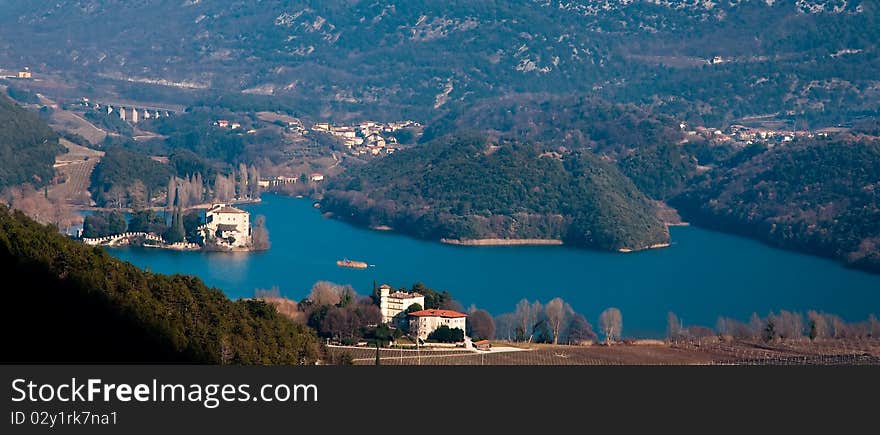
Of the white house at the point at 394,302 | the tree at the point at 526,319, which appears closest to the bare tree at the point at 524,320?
the tree at the point at 526,319

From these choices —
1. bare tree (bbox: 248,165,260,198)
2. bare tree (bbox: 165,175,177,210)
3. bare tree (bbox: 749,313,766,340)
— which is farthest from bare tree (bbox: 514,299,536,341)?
bare tree (bbox: 248,165,260,198)

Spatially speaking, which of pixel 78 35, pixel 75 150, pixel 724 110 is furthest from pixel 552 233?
pixel 78 35

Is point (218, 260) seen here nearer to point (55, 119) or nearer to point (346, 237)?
point (346, 237)

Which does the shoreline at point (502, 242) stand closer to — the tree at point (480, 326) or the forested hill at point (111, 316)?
the tree at point (480, 326)

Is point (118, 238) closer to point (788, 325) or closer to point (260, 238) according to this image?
point (260, 238)

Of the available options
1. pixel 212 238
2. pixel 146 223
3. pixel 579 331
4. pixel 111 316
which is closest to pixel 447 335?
pixel 579 331

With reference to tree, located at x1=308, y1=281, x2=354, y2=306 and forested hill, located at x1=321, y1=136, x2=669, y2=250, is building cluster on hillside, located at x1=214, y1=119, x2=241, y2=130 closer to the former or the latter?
forested hill, located at x1=321, y1=136, x2=669, y2=250
